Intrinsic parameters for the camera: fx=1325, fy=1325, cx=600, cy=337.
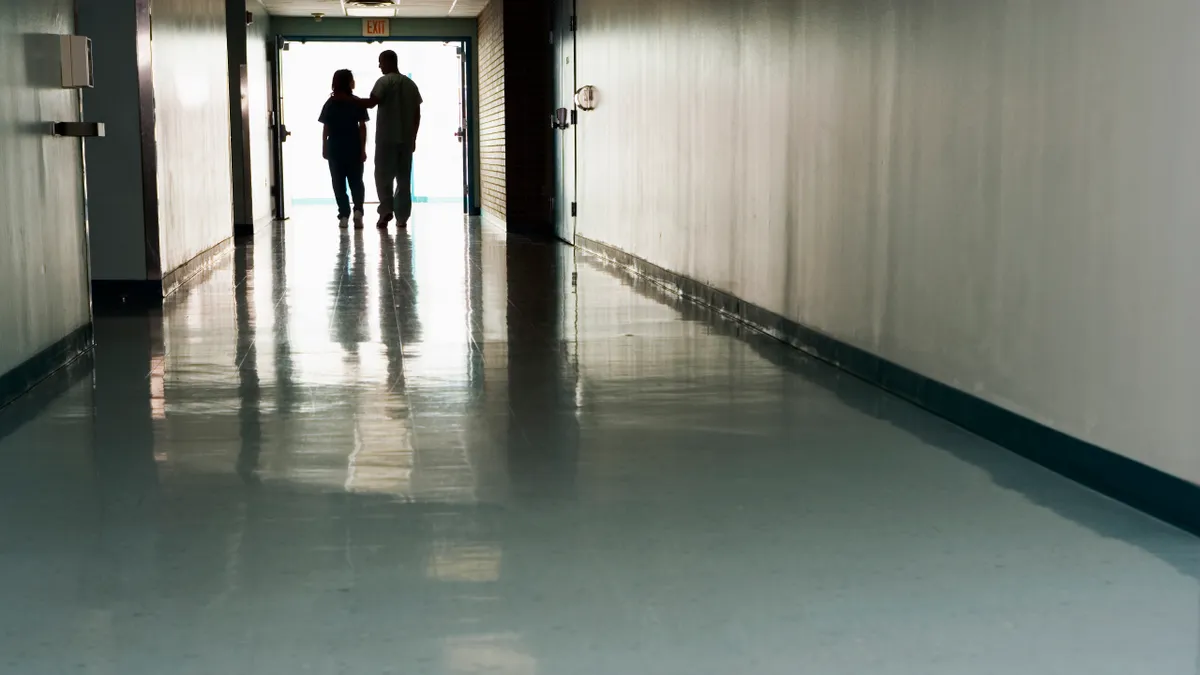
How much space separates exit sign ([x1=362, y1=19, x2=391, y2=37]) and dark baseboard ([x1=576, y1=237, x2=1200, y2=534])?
11663mm

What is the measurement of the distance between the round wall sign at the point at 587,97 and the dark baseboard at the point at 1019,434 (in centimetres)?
447

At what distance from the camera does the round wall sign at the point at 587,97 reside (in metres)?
9.48

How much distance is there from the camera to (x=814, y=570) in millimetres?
2193

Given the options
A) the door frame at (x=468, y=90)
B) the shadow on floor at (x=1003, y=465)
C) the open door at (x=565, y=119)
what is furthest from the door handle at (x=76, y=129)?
the door frame at (x=468, y=90)

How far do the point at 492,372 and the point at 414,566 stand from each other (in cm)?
204

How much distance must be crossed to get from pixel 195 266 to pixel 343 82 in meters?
5.53

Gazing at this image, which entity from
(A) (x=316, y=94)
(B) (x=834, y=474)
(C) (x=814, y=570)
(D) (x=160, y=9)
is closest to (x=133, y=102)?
(D) (x=160, y=9)

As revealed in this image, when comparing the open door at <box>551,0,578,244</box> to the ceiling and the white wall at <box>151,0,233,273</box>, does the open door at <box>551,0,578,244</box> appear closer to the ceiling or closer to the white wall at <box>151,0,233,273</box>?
A: the white wall at <box>151,0,233,273</box>

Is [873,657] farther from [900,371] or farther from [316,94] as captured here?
[316,94]

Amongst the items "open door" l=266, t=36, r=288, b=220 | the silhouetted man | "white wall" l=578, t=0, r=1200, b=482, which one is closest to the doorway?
"open door" l=266, t=36, r=288, b=220

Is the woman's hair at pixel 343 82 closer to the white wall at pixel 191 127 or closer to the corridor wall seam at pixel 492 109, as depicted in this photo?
the corridor wall seam at pixel 492 109

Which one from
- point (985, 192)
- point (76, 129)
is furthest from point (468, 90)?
point (985, 192)

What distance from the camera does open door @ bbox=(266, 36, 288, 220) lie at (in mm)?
14745

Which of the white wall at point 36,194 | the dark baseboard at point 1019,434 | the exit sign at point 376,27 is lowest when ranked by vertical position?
the dark baseboard at point 1019,434
